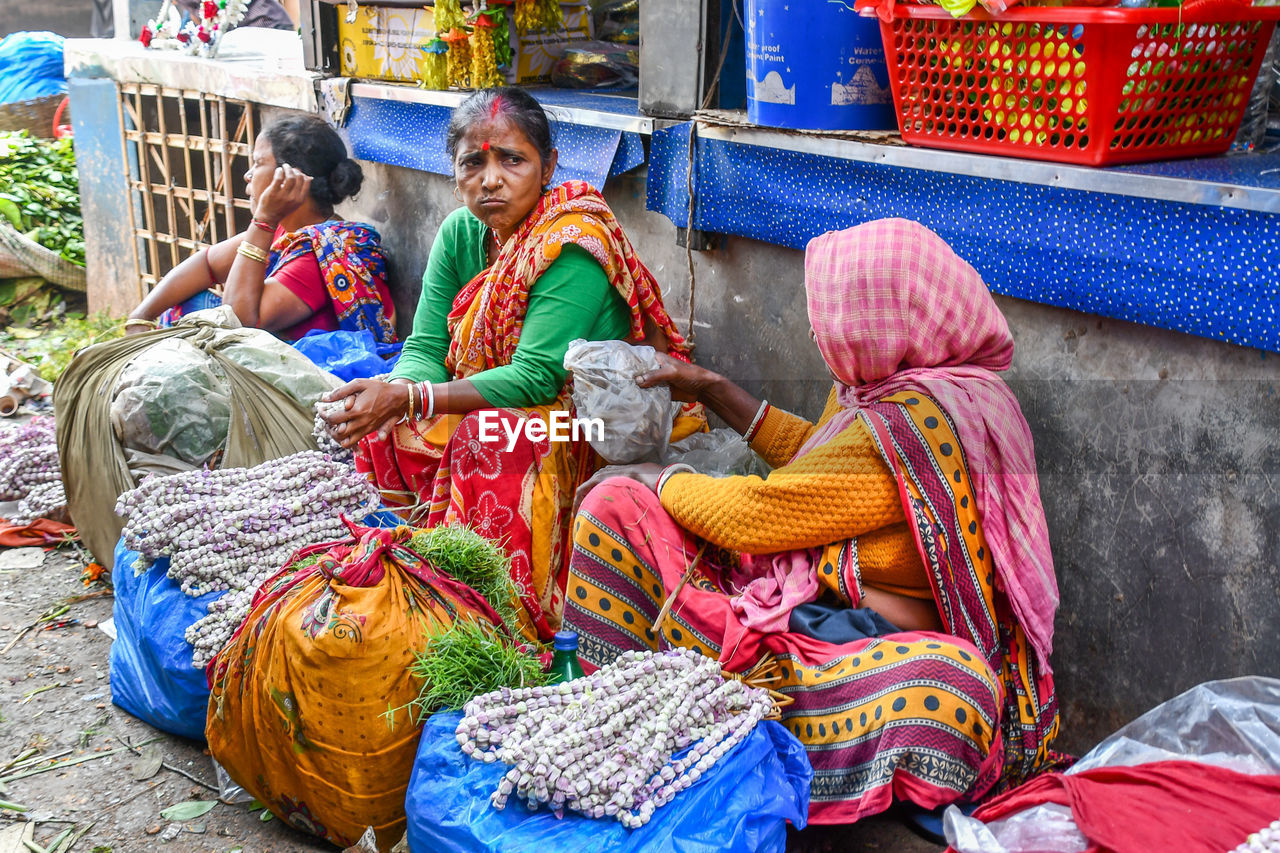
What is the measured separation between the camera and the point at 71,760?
9.74ft

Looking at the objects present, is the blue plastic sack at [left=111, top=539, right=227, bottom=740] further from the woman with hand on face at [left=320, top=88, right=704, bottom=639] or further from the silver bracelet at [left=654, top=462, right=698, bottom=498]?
the silver bracelet at [left=654, top=462, right=698, bottom=498]

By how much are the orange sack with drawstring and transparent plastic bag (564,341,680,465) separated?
1.81 feet

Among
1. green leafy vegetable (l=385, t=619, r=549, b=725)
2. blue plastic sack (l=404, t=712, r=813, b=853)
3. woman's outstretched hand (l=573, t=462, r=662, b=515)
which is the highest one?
woman's outstretched hand (l=573, t=462, r=662, b=515)

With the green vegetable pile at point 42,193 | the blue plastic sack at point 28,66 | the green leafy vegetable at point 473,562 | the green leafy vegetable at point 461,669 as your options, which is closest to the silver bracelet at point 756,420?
the green leafy vegetable at point 473,562

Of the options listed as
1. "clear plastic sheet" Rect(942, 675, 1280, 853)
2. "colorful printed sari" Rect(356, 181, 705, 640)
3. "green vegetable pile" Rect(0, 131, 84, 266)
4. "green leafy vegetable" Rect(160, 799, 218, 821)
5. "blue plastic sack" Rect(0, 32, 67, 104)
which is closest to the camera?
"clear plastic sheet" Rect(942, 675, 1280, 853)

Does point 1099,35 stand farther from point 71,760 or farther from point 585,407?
point 71,760

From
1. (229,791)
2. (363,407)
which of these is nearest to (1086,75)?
(363,407)

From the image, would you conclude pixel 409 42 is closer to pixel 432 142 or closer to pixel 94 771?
pixel 432 142

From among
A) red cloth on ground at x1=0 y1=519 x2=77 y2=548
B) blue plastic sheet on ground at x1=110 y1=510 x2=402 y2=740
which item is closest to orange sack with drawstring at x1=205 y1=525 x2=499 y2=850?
blue plastic sheet on ground at x1=110 y1=510 x2=402 y2=740

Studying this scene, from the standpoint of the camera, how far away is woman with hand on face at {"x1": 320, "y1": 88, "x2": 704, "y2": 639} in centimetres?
304

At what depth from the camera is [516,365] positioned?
3.09 meters

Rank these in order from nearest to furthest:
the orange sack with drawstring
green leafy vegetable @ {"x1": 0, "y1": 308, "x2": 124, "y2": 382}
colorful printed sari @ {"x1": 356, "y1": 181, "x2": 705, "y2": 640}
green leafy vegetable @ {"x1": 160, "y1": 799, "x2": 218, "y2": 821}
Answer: the orange sack with drawstring, green leafy vegetable @ {"x1": 160, "y1": 799, "x2": 218, "y2": 821}, colorful printed sari @ {"x1": 356, "y1": 181, "x2": 705, "y2": 640}, green leafy vegetable @ {"x1": 0, "y1": 308, "x2": 124, "y2": 382}

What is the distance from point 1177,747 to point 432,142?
3549 millimetres

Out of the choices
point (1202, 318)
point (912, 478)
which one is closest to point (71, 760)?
point (912, 478)
